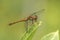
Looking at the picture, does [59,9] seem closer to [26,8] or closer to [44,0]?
[44,0]

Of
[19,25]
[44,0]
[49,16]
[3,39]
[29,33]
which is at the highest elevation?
[44,0]

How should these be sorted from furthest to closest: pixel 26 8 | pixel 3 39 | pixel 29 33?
pixel 26 8
pixel 3 39
pixel 29 33

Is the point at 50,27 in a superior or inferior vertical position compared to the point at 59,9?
inferior

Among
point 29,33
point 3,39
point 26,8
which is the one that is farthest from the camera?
point 26,8

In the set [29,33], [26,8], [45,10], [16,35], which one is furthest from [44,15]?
[29,33]

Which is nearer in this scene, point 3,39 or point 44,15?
point 3,39

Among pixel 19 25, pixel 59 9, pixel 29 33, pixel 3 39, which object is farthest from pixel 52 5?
pixel 29 33
